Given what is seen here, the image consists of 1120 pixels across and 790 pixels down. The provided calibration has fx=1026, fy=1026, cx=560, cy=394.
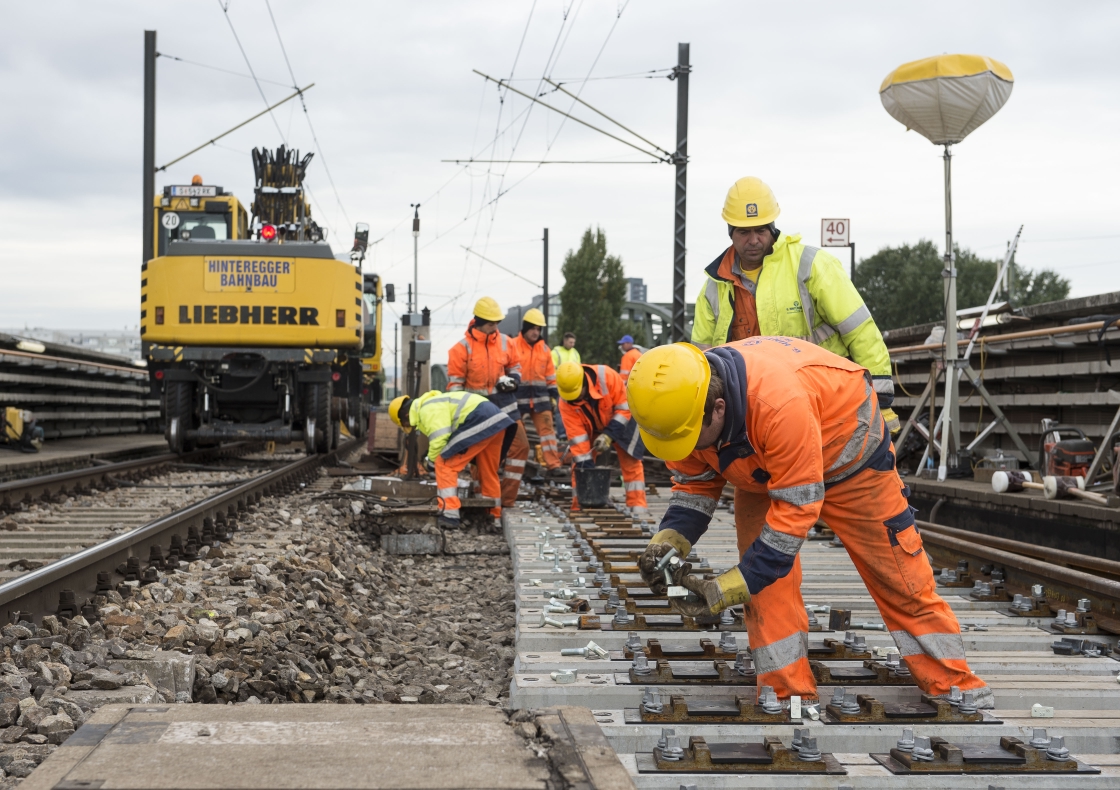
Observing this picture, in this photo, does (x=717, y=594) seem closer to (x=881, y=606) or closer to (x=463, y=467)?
(x=881, y=606)

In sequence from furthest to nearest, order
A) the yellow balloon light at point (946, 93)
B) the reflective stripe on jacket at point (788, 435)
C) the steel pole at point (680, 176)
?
the steel pole at point (680, 176) < the yellow balloon light at point (946, 93) < the reflective stripe on jacket at point (788, 435)

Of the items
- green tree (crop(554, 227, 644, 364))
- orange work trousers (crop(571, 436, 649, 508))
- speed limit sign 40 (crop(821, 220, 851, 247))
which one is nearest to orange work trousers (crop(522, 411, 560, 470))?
orange work trousers (crop(571, 436, 649, 508))

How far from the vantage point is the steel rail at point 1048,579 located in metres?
4.50

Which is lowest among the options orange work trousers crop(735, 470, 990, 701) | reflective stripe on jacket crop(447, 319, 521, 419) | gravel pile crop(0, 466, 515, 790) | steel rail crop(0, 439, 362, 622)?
gravel pile crop(0, 466, 515, 790)

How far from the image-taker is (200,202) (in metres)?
14.4

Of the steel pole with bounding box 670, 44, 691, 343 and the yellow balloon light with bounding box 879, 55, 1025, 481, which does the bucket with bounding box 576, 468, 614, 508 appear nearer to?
the yellow balloon light with bounding box 879, 55, 1025, 481

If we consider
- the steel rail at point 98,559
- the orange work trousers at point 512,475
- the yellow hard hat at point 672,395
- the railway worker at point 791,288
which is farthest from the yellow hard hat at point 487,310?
the yellow hard hat at point 672,395

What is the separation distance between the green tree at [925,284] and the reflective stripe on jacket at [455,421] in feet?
169

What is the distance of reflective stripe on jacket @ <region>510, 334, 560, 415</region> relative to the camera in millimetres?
11234

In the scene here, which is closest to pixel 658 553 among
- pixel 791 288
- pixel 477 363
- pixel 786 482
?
pixel 786 482

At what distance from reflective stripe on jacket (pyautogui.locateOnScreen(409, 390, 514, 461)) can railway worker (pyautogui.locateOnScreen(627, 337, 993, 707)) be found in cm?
468

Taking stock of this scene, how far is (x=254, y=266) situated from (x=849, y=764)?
11.2 metres

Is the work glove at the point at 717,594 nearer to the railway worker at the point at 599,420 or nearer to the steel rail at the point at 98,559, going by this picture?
the steel rail at the point at 98,559

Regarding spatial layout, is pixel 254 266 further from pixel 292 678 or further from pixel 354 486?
pixel 292 678
